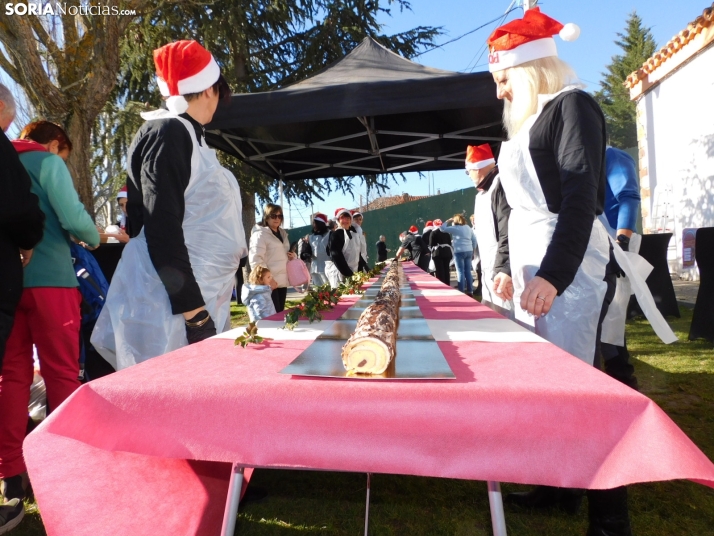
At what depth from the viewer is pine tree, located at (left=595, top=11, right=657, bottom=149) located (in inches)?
1577

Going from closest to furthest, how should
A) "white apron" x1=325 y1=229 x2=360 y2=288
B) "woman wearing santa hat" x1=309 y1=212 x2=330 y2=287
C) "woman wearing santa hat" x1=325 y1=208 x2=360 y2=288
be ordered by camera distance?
"woman wearing santa hat" x1=325 y1=208 x2=360 y2=288
"white apron" x1=325 y1=229 x2=360 y2=288
"woman wearing santa hat" x1=309 y1=212 x2=330 y2=287

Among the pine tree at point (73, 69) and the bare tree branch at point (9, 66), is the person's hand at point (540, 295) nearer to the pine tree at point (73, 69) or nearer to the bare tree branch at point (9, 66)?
the pine tree at point (73, 69)

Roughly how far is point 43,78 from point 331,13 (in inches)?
341

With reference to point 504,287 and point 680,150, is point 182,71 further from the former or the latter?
point 680,150

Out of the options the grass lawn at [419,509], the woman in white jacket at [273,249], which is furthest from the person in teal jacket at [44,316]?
the woman in white jacket at [273,249]

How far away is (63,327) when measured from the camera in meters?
2.08

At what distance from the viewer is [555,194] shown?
1.53m

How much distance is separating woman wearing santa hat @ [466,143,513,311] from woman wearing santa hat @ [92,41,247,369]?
1062 millimetres

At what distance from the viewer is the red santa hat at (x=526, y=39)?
1638 millimetres

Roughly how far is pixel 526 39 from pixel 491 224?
181 cm

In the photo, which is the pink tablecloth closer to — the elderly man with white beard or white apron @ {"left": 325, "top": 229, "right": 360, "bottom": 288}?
the elderly man with white beard

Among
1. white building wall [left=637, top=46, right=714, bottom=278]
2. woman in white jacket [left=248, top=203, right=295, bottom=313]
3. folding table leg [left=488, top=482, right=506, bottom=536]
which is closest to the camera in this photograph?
folding table leg [left=488, top=482, right=506, bottom=536]

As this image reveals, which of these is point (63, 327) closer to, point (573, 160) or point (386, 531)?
point (386, 531)

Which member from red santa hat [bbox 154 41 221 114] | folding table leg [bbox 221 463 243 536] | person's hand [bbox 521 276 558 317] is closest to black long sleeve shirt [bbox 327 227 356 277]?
red santa hat [bbox 154 41 221 114]
